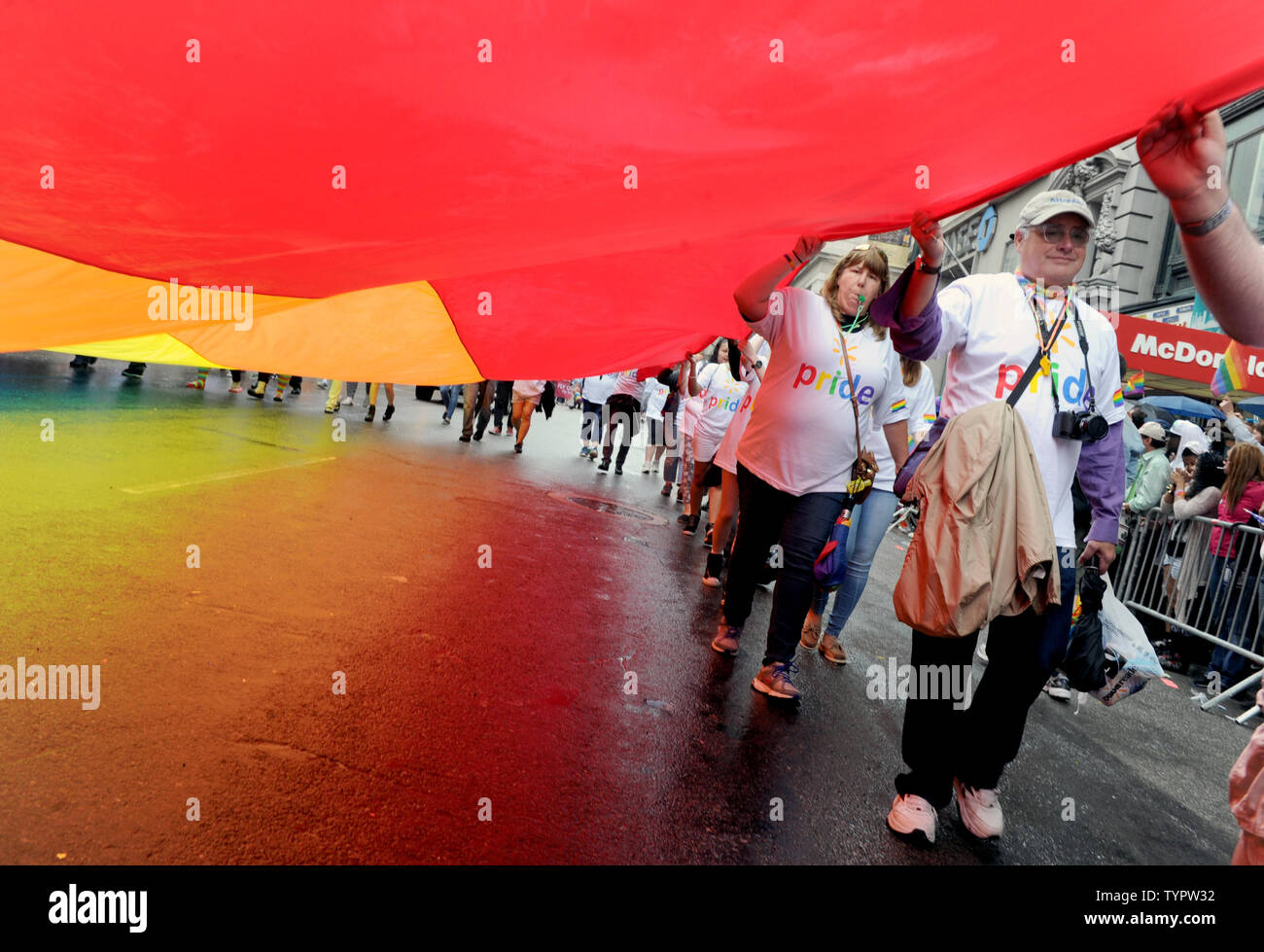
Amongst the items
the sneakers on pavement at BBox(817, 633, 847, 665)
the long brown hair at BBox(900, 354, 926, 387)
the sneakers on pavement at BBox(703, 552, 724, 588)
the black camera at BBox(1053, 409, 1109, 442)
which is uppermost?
the long brown hair at BBox(900, 354, 926, 387)

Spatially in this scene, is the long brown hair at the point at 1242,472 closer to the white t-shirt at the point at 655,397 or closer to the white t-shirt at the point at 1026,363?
the white t-shirt at the point at 1026,363

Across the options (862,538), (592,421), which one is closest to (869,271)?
(862,538)

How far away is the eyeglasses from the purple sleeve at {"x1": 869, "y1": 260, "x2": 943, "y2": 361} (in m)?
0.54

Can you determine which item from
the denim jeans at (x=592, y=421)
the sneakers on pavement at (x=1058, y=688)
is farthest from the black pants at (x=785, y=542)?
the denim jeans at (x=592, y=421)

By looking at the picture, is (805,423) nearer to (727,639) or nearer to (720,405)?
(727,639)

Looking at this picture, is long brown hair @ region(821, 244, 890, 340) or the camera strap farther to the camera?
long brown hair @ region(821, 244, 890, 340)

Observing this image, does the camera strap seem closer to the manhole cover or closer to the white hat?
the white hat

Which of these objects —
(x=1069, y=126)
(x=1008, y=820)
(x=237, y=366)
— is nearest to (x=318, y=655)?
(x=237, y=366)

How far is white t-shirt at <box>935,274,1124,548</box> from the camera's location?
2920 millimetres

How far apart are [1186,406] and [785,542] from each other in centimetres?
1068

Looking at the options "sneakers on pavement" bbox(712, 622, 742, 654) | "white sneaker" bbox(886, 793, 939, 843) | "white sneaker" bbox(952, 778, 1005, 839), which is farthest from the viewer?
"sneakers on pavement" bbox(712, 622, 742, 654)

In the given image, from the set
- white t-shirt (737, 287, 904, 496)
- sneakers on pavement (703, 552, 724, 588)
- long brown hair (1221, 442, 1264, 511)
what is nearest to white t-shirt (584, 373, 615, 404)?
sneakers on pavement (703, 552, 724, 588)

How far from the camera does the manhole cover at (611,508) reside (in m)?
10.0
